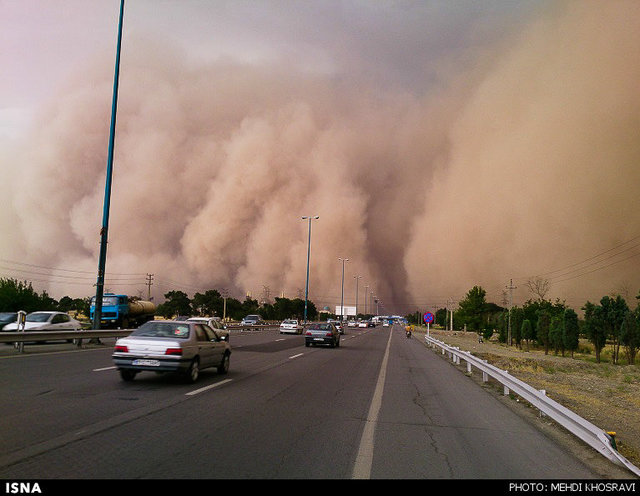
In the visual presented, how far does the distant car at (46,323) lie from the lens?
23625 mm

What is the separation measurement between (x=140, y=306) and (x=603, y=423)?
→ 43.1 m

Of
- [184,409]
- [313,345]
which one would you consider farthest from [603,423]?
[313,345]

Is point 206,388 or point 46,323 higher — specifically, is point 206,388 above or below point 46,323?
below

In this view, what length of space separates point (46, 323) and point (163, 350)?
646 inches

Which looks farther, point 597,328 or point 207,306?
point 207,306

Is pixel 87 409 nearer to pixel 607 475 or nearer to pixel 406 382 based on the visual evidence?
pixel 607 475

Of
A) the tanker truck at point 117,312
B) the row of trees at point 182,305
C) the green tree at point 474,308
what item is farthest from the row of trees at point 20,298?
the green tree at point 474,308

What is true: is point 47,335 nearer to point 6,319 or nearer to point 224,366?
point 224,366

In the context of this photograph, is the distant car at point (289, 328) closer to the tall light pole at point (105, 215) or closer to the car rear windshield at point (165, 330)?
the tall light pole at point (105, 215)

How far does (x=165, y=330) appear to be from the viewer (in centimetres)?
1162

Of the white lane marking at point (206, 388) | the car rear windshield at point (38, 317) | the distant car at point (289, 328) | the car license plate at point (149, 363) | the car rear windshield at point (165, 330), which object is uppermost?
the car rear windshield at point (165, 330)

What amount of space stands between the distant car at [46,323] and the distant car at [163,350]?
15.0 meters

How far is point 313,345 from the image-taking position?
98.9 feet

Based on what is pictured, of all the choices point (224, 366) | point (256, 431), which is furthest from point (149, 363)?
point (256, 431)
